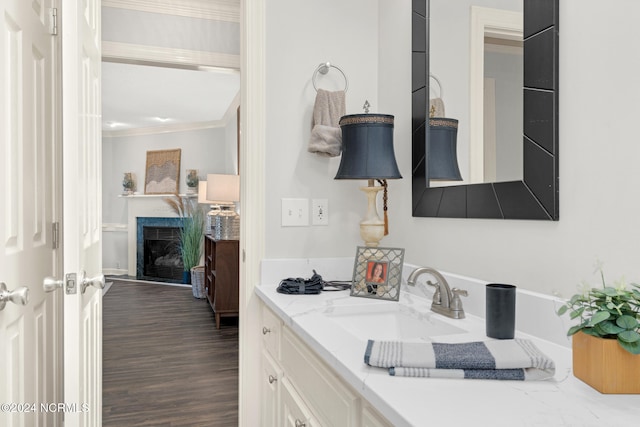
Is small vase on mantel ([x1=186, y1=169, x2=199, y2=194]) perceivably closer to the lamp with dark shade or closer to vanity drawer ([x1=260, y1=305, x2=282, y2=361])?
vanity drawer ([x1=260, y1=305, x2=282, y2=361])

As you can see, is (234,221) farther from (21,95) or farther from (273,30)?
(21,95)

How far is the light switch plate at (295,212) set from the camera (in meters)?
1.96

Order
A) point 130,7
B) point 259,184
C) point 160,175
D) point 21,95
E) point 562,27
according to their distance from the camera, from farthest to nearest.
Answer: point 160,175
point 130,7
point 259,184
point 21,95
point 562,27

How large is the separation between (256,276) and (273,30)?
1.05 metres

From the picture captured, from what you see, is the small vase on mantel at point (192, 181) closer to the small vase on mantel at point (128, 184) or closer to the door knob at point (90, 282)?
the small vase on mantel at point (128, 184)

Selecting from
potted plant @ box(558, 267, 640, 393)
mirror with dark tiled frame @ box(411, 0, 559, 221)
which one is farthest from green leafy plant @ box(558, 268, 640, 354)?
mirror with dark tiled frame @ box(411, 0, 559, 221)

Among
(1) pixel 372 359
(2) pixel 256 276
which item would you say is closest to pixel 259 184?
(2) pixel 256 276

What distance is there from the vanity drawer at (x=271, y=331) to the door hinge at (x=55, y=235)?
800 millimetres

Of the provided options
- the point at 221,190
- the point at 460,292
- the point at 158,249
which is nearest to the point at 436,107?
the point at 460,292

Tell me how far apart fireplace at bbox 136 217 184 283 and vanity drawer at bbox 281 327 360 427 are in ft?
21.5

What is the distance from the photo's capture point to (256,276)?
1938mm

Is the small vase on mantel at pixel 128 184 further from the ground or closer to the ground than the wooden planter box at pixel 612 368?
further from the ground

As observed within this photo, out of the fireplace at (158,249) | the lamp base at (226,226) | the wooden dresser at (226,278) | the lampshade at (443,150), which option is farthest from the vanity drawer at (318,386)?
the fireplace at (158,249)

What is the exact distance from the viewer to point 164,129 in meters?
7.95
